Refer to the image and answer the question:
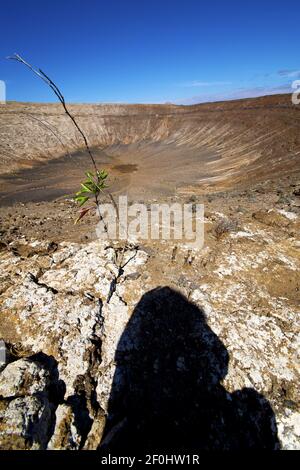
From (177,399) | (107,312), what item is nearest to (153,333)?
(107,312)

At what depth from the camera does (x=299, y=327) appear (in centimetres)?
474

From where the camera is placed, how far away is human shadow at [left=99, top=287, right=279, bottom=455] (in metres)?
3.41

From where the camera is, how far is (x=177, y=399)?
147 inches

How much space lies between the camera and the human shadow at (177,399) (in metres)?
3.41

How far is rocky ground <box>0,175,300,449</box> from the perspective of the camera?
11.4ft

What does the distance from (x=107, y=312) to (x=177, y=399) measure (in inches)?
73.7

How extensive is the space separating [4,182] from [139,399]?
21455 millimetres

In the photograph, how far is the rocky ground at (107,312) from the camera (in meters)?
3.47

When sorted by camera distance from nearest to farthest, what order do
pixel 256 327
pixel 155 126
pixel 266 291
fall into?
pixel 256 327
pixel 266 291
pixel 155 126

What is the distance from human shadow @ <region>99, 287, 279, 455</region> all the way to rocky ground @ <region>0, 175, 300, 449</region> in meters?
0.08

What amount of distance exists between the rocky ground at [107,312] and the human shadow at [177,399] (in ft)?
0.27
